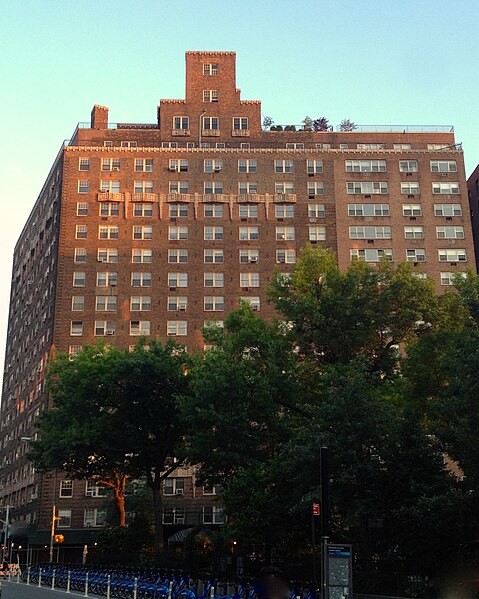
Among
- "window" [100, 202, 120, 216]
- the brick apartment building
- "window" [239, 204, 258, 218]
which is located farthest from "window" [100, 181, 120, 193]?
"window" [239, 204, 258, 218]

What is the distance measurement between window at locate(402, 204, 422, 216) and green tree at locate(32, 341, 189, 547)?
4295 cm

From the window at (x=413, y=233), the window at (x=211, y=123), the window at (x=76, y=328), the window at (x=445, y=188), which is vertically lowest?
the window at (x=76, y=328)

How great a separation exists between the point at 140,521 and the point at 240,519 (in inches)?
893

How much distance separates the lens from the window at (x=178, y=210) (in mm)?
85906

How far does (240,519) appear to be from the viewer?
3478 centimetres

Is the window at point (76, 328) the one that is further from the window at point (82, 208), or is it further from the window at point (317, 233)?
the window at point (317, 233)

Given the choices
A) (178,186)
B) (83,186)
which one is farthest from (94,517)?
(178,186)

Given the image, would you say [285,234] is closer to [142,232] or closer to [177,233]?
[177,233]

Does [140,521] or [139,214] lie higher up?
[139,214]

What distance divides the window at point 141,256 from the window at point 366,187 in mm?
23579

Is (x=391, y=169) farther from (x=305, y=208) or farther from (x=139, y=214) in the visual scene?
(x=139, y=214)

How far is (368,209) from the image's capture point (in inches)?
3401

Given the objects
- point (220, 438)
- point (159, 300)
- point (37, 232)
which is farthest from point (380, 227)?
point (220, 438)

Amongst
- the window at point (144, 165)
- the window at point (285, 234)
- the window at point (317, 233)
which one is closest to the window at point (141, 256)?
the window at point (144, 165)
